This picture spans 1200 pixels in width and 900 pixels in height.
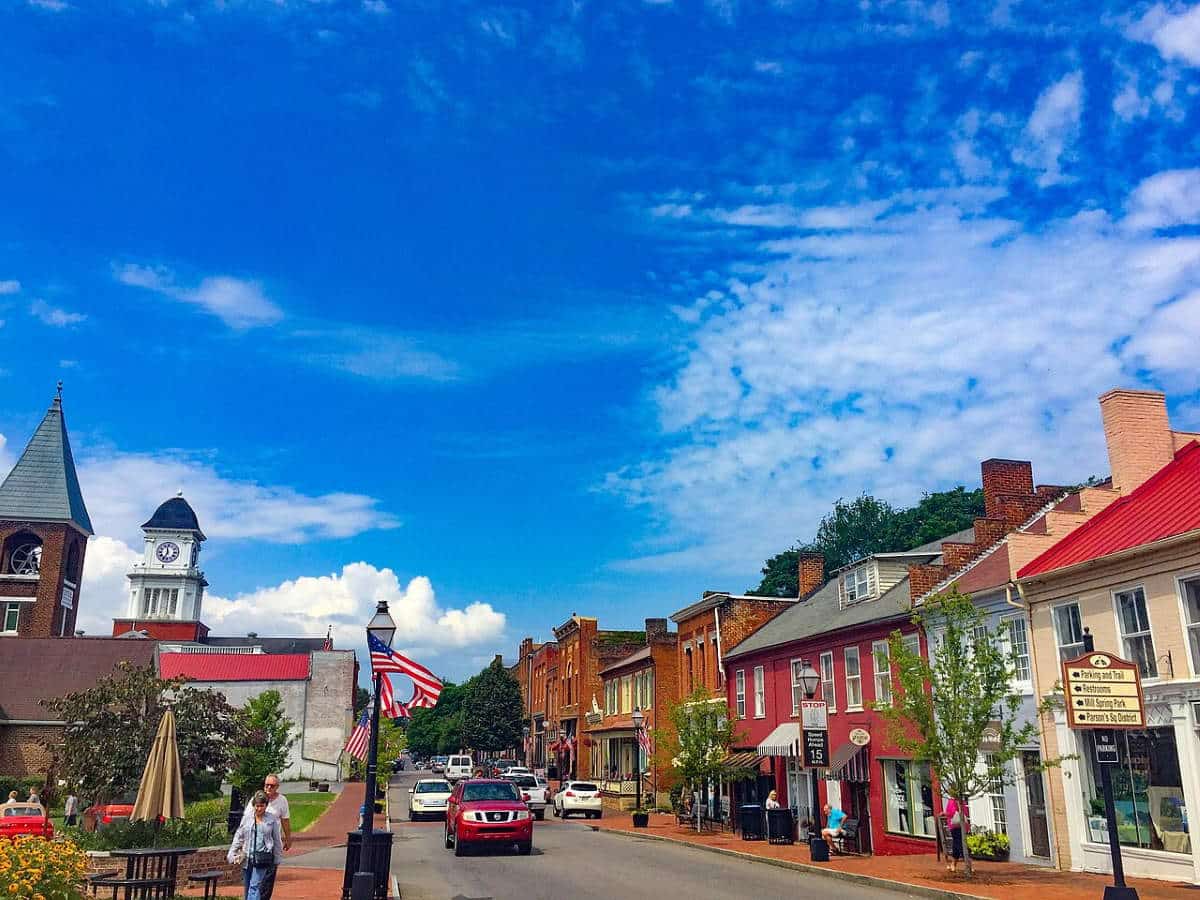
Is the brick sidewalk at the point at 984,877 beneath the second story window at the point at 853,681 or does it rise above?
beneath

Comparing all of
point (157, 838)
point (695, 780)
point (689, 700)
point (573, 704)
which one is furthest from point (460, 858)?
point (573, 704)

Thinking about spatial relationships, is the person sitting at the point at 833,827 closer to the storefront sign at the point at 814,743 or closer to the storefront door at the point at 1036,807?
the storefront sign at the point at 814,743

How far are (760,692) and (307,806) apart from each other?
21745 millimetres

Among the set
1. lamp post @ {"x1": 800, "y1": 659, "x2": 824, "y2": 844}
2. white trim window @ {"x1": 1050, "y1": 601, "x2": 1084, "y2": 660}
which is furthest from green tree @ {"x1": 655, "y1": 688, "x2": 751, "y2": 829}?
white trim window @ {"x1": 1050, "y1": 601, "x2": 1084, "y2": 660}

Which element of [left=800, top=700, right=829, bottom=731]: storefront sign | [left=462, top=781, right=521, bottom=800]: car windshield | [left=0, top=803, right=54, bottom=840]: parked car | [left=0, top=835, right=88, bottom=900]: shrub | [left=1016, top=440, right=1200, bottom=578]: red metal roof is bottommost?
[left=0, top=803, right=54, bottom=840]: parked car

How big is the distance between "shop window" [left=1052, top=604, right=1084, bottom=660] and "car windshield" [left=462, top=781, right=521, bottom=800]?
14.3 m

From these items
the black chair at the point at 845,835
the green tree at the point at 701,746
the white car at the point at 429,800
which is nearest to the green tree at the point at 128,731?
the green tree at the point at 701,746

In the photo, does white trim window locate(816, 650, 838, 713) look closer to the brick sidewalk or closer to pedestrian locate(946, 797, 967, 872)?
the brick sidewalk

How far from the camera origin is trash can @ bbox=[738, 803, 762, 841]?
3044 cm

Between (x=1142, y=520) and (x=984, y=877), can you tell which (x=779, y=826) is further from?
(x=1142, y=520)

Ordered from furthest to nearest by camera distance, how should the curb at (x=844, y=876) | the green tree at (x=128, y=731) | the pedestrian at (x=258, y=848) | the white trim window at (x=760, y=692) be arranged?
the white trim window at (x=760, y=692) → the green tree at (x=128, y=731) → the curb at (x=844, y=876) → the pedestrian at (x=258, y=848)

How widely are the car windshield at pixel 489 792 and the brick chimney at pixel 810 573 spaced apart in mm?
19922

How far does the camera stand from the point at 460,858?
944 inches

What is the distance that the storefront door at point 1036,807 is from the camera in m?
21.5
